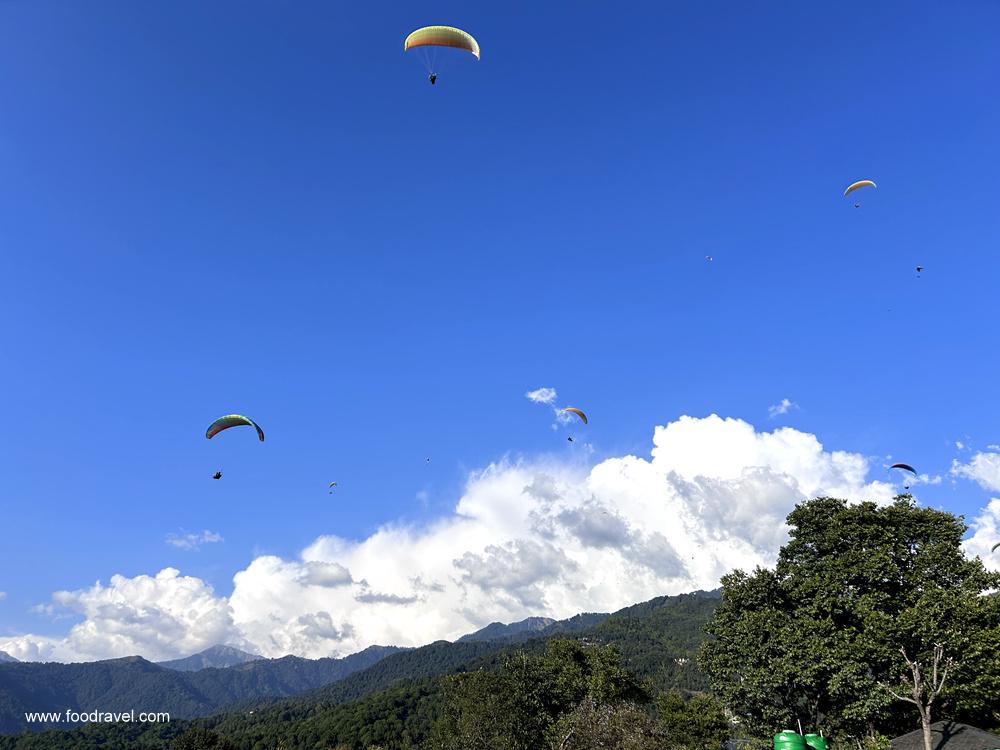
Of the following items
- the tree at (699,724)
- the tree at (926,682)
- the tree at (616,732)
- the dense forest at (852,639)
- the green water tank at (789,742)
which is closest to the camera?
the green water tank at (789,742)

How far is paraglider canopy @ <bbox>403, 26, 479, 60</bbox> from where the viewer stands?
28.2 metres

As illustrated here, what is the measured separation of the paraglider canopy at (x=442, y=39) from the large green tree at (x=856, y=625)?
3592cm

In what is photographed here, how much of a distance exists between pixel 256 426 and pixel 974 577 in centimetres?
4259

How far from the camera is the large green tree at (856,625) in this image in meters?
34.9

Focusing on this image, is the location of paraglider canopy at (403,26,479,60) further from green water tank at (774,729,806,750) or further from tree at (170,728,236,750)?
tree at (170,728,236,750)

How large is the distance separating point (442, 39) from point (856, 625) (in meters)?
40.7

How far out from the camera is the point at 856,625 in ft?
127

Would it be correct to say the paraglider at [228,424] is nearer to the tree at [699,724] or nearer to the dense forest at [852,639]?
the dense forest at [852,639]

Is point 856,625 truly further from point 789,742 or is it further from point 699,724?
point 699,724

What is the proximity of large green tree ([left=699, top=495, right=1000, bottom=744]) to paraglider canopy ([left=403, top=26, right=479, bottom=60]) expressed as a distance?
1414 inches

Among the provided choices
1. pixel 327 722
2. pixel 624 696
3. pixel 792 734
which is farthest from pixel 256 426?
pixel 327 722

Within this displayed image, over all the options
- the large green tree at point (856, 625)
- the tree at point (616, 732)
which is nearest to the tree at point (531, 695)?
the tree at point (616, 732)

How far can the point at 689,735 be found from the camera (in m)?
65.8

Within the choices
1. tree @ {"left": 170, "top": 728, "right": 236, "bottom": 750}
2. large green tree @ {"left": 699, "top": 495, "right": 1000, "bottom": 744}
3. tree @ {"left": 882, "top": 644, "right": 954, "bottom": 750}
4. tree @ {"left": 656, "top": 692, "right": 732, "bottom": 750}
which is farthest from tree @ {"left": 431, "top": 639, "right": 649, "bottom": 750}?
tree @ {"left": 170, "top": 728, "right": 236, "bottom": 750}
